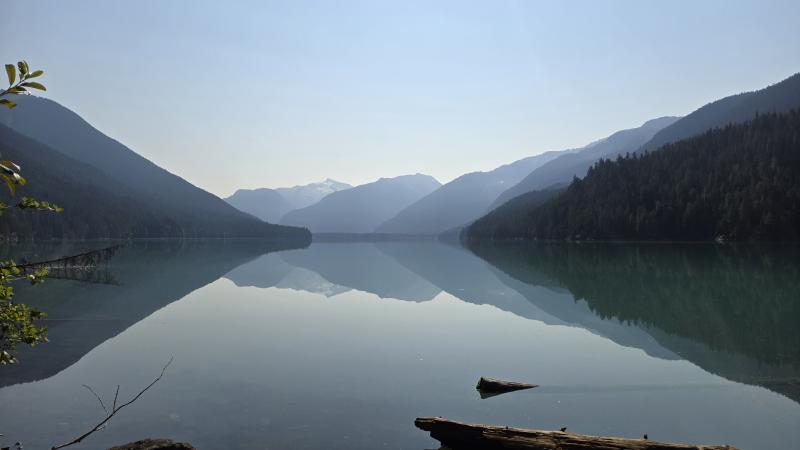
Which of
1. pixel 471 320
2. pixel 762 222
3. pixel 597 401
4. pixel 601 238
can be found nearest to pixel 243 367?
pixel 597 401

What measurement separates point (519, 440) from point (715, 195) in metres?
183

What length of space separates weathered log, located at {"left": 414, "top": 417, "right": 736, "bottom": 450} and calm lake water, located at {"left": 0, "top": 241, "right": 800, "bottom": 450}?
624 millimetres

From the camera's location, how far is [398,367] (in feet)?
73.9

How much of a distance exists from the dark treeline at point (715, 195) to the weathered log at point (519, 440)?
167843 mm

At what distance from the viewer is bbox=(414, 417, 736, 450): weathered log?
11844 mm

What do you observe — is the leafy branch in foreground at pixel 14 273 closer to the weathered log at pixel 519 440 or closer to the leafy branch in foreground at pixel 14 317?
the leafy branch in foreground at pixel 14 317

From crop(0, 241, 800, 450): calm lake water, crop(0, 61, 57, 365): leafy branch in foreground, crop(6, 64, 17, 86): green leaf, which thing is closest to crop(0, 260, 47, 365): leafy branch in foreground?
crop(0, 61, 57, 365): leafy branch in foreground

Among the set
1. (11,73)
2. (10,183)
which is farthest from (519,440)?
(11,73)

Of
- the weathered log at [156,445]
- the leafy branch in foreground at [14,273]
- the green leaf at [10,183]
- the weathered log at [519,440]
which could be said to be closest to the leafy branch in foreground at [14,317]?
the leafy branch in foreground at [14,273]

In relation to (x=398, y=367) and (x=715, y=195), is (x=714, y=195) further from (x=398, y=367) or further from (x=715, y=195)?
(x=398, y=367)

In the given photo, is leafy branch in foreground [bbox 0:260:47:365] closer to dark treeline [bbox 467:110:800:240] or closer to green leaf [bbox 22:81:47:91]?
green leaf [bbox 22:81:47:91]

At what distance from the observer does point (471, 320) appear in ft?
119

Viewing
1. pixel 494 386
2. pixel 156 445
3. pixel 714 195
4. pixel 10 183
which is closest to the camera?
pixel 10 183

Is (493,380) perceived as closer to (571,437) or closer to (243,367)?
(571,437)
